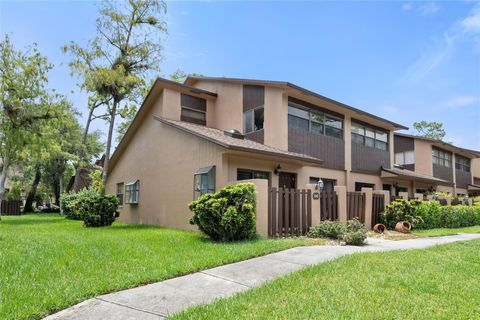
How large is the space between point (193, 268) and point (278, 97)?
975 centimetres

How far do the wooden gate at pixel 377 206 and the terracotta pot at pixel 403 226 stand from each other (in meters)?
0.86

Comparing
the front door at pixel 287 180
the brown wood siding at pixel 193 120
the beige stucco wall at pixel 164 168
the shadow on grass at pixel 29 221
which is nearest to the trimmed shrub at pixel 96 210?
the beige stucco wall at pixel 164 168

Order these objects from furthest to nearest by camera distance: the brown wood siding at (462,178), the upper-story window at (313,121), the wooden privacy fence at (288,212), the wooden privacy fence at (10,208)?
the wooden privacy fence at (10,208) < the brown wood siding at (462,178) < the upper-story window at (313,121) < the wooden privacy fence at (288,212)

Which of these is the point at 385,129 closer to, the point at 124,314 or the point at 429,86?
the point at 429,86

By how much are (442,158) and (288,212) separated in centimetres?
2209

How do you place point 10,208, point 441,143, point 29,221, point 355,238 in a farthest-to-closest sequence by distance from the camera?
point 10,208
point 441,143
point 29,221
point 355,238

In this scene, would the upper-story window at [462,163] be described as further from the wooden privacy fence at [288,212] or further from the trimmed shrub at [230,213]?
the trimmed shrub at [230,213]

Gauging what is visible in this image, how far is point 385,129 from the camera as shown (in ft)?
70.4

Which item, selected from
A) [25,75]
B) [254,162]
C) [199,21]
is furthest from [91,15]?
[254,162]

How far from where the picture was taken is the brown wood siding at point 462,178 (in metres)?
29.7

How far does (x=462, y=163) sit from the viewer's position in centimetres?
3112

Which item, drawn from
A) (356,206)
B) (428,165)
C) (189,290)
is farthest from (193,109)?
(428,165)

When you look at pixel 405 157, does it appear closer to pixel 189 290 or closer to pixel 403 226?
pixel 403 226

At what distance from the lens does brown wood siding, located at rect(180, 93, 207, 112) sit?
55.3ft
